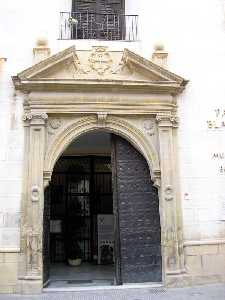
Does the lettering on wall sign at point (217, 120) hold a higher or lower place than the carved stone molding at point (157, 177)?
higher

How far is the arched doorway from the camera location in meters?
7.49

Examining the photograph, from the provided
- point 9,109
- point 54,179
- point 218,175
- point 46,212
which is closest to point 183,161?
point 218,175

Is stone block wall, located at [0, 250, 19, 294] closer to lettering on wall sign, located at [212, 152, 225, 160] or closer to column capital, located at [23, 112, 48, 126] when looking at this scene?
column capital, located at [23, 112, 48, 126]

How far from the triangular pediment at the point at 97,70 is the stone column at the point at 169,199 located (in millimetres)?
780

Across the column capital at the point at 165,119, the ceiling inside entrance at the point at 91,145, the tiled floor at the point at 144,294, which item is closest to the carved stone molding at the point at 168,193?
the column capital at the point at 165,119

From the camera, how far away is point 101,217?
10.6 metres

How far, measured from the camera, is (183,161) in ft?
25.2

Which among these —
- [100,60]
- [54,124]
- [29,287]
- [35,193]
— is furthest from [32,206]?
[100,60]

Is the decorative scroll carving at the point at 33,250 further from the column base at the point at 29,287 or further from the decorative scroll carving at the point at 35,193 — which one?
the decorative scroll carving at the point at 35,193

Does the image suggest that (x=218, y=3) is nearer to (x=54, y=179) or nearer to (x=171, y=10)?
(x=171, y=10)

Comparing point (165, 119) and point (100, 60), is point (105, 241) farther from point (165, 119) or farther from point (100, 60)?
point (100, 60)

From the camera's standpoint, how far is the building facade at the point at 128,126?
285 inches

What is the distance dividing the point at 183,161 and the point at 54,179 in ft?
14.3

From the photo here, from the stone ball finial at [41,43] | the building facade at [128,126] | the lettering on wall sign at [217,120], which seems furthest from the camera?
the lettering on wall sign at [217,120]
